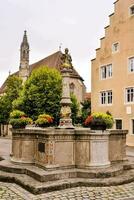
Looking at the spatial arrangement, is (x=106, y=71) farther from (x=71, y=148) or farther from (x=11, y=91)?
(x=11, y=91)

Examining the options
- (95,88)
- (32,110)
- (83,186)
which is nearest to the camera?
(83,186)

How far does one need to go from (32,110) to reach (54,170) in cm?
3030

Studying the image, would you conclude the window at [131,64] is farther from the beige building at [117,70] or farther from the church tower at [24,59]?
the church tower at [24,59]

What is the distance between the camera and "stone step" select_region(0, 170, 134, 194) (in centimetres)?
953

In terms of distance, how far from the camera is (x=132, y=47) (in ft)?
97.3

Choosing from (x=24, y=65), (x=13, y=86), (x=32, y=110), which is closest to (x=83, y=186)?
(x=32, y=110)

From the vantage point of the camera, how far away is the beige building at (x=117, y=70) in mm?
29906

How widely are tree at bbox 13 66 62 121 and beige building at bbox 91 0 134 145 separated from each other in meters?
7.92

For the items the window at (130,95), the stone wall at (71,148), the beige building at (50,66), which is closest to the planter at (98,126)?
the stone wall at (71,148)

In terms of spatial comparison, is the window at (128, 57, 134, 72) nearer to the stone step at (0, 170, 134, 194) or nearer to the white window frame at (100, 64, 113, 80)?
the white window frame at (100, 64, 113, 80)

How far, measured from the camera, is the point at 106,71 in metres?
33.1

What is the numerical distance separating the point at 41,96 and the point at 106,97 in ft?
36.2

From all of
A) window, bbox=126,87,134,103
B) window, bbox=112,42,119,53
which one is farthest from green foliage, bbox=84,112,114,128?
window, bbox=112,42,119,53

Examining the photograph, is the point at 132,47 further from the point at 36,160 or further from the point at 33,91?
the point at 36,160
